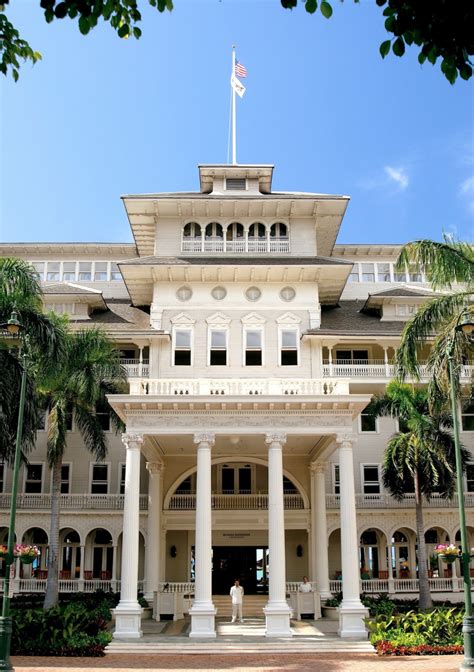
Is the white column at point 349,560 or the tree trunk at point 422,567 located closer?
the white column at point 349,560

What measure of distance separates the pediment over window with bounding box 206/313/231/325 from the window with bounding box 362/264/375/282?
14.2 meters

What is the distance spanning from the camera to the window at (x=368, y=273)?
5253 cm

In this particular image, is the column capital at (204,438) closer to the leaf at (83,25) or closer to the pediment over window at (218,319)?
the pediment over window at (218,319)

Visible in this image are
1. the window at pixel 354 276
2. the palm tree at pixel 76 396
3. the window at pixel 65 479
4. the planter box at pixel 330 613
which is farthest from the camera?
the window at pixel 354 276

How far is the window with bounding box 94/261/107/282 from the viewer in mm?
51672

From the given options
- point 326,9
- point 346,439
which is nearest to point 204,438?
point 346,439

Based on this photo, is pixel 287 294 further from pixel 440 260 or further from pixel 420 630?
pixel 420 630

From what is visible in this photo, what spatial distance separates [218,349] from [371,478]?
11571mm

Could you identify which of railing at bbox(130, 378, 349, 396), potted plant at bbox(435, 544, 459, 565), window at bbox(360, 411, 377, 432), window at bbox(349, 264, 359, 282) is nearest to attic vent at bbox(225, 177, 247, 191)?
window at bbox(349, 264, 359, 282)

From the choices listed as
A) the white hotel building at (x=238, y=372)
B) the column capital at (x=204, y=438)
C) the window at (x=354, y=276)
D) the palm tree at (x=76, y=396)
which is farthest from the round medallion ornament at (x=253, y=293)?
the column capital at (x=204, y=438)

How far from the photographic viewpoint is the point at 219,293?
43.0m

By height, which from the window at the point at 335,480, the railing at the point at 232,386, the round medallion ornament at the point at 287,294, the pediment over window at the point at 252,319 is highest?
the round medallion ornament at the point at 287,294

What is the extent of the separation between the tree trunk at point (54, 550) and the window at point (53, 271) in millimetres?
19417

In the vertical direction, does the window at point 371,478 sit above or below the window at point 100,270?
below
